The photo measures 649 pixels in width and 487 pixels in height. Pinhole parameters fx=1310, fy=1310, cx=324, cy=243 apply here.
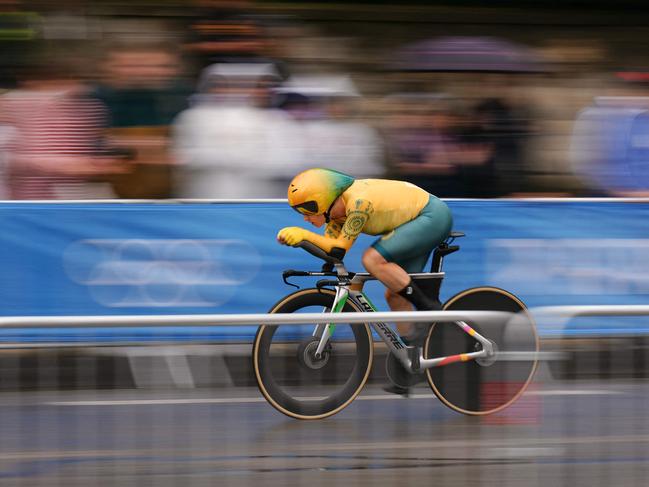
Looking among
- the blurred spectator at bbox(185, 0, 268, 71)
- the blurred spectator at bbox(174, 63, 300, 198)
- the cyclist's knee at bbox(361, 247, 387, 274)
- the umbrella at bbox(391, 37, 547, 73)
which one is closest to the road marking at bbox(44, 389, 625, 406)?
the cyclist's knee at bbox(361, 247, 387, 274)

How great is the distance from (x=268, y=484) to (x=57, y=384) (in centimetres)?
83

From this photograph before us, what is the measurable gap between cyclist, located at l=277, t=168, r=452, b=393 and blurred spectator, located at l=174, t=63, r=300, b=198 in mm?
1761

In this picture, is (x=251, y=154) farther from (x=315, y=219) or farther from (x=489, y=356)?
(x=489, y=356)

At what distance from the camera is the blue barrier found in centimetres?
894

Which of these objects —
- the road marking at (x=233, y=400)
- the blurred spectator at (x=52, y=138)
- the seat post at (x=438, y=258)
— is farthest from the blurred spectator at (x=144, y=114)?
the road marking at (x=233, y=400)

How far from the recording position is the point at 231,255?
9.16 metres

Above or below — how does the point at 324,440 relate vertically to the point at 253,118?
below

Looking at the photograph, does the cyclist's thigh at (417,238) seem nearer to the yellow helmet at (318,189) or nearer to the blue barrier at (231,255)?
the yellow helmet at (318,189)

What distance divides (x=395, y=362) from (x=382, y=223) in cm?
297

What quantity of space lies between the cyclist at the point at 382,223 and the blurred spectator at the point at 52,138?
224cm

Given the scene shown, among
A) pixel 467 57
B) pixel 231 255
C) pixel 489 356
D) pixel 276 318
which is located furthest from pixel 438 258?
pixel 467 57

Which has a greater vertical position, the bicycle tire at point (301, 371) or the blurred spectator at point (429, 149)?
the blurred spectator at point (429, 149)

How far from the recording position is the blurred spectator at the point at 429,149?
31.7ft

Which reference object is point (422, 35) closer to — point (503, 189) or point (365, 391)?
point (503, 189)
